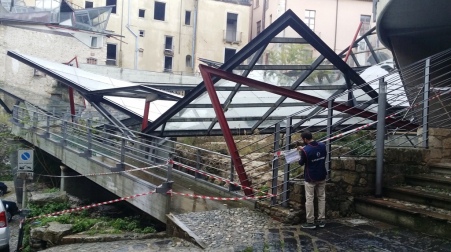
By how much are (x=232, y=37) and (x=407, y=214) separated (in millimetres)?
42387

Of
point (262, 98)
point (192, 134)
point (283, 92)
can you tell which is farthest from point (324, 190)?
point (192, 134)

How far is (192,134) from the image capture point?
47.1 feet

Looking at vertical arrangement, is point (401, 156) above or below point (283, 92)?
below

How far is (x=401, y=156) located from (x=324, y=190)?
208 centimetres

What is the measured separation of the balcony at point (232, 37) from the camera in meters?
46.7

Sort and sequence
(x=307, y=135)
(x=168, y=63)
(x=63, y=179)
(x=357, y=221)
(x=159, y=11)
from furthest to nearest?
1. (x=168, y=63)
2. (x=159, y=11)
3. (x=63, y=179)
4. (x=357, y=221)
5. (x=307, y=135)

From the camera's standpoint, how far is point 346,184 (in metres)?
7.65

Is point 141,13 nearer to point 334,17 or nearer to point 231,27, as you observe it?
point 231,27

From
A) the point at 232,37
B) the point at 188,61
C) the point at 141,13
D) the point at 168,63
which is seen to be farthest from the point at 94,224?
the point at 232,37

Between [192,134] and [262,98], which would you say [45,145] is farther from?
[262,98]

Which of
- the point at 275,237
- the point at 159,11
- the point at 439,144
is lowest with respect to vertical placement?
the point at 275,237

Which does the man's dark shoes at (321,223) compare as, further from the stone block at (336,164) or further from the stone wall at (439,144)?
the stone wall at (439,144)

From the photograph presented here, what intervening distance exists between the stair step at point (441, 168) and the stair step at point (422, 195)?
0.69m

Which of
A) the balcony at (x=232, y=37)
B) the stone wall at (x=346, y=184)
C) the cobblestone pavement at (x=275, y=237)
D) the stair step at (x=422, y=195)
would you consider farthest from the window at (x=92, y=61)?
the stair step at (x=422, y=195)
